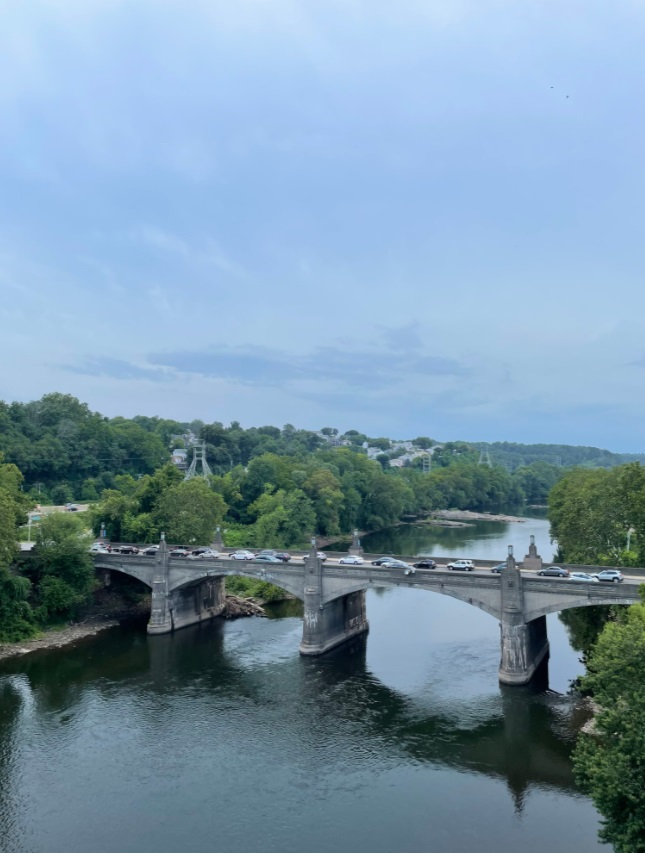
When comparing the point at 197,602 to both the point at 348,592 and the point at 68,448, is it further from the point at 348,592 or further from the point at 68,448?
the point at 68,448

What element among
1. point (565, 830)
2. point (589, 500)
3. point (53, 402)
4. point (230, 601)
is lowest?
point (565, 830)

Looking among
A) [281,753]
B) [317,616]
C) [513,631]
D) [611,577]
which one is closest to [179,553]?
[317,616]

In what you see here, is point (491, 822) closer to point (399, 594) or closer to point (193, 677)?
point (193, 677)

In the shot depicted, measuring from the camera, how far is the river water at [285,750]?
34469 millimetres

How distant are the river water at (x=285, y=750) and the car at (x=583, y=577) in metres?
8.11

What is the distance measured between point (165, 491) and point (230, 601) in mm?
15162

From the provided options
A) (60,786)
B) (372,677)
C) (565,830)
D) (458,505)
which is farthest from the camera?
(458,505)

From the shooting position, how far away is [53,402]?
155 m

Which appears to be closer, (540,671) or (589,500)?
(540,671)

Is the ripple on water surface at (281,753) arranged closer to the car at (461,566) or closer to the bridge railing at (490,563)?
the bridge railing at (490,563)

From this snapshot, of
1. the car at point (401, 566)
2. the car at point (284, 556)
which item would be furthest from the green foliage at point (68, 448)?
the car at point (401, 566)

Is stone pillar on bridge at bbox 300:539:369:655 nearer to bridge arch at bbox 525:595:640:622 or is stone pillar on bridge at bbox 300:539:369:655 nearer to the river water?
the river water

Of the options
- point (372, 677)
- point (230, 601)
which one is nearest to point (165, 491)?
point (230, 601)

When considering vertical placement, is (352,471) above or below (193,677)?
above
